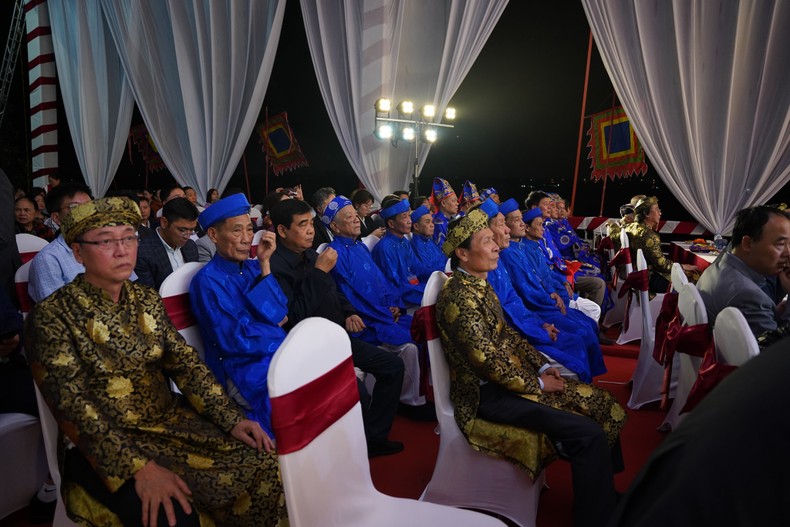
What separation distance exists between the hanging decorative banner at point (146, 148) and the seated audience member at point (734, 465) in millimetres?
11286

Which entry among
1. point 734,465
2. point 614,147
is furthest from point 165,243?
point 614,147

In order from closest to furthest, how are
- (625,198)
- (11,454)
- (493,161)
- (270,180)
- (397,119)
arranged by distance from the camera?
(11,454)
(397,119)
(625,198)
(493,161)
(270,180)

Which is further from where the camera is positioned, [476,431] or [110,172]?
[110,172]

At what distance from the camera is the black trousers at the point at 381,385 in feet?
8.78

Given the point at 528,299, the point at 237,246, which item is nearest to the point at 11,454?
the point at 237,246

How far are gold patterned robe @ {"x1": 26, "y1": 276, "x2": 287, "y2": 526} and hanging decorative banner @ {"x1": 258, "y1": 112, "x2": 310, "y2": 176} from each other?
797 centimetres

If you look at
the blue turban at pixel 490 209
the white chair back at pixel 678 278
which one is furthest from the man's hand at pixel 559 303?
the white chair back at pixel 678 278

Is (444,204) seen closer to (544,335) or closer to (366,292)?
(366,292)

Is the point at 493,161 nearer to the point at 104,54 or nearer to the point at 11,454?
the point at 104,54

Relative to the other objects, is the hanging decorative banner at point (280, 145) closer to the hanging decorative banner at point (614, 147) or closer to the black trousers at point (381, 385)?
the hanging decorative banner at point (614, 147)

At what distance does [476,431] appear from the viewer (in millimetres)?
1933

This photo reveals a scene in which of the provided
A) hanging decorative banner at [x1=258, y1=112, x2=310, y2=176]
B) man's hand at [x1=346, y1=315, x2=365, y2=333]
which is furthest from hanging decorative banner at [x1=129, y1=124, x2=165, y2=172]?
man's hand at [x1=346, y1=315, x2=365, y2=333]

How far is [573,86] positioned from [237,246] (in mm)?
7054

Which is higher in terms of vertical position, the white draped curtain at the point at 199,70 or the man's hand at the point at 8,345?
the white draped curtain at the point at 199,70
